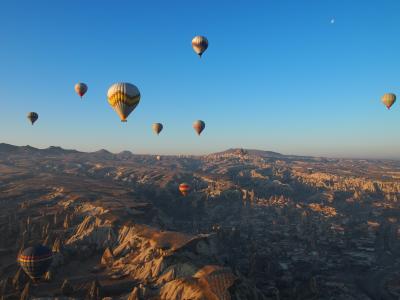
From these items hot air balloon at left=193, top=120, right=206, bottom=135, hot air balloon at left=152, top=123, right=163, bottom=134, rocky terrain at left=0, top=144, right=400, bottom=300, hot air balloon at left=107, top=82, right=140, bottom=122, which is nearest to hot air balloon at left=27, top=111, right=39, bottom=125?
rocky terrain at left=0, top=144, right=400, bottom=300

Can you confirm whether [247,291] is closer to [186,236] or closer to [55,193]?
[186,236]

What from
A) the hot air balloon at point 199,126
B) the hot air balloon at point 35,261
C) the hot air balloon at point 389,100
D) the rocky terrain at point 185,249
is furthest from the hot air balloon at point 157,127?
the hot air balloon at point 389,100

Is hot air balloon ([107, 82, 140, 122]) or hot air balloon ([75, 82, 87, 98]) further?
hot air balloon ([75, 82, 87, 98])

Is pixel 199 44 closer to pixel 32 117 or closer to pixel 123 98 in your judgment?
pixel 123 98

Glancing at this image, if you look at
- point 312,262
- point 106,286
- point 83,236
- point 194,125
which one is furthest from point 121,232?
point 312,262

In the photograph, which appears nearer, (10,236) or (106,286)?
(106,286)

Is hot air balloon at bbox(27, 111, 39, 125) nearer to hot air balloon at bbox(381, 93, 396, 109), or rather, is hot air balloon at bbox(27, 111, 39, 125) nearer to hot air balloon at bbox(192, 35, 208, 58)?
hot air balloon at bbox(192, 35, 208, 58)
